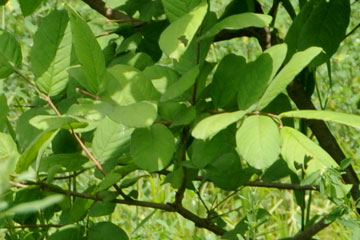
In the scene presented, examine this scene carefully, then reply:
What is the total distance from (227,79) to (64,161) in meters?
0.36

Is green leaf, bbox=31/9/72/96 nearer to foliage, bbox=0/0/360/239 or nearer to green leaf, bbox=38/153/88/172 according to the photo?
foliage, bbox=0/0/360/239

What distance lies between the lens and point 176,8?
140 centimetres

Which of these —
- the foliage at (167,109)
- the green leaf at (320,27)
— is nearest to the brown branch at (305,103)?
the foliage at (167,109)

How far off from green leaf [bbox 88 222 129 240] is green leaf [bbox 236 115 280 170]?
1.57 feet

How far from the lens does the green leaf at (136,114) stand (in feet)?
4.02

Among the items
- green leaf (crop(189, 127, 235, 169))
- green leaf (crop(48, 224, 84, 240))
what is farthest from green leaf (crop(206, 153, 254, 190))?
green leaf (crop(48, 224, 84, 240))

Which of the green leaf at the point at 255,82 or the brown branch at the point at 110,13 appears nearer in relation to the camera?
the green leaf at the point at 255,82

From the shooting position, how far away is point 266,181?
1861 mm

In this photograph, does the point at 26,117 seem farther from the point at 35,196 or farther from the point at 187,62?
the point at 187,62

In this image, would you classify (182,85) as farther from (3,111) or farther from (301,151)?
(3,111)

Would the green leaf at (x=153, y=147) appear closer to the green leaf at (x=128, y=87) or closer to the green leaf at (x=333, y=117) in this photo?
the green leaf at (x=128, y=87)

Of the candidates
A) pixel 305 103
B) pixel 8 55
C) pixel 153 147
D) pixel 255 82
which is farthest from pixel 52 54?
pixel 305 103

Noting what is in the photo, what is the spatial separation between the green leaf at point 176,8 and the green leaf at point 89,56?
0.15m

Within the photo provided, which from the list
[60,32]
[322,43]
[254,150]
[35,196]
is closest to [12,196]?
[35,196]
